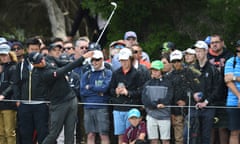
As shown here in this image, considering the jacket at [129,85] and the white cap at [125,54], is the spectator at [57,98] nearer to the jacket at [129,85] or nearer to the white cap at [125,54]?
the jacket at [129,85]

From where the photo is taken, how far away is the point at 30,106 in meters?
12.5

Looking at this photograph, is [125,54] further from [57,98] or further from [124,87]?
[57,98]

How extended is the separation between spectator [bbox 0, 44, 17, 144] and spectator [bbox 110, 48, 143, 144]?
206cm

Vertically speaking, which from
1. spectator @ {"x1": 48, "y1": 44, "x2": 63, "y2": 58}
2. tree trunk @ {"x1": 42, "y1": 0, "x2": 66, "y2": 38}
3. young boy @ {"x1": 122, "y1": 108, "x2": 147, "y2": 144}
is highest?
tree trunk @ {"x1": 42, "y1": 0, "x2": 66, "y2": 38}

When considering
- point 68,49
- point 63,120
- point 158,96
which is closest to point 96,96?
point 63,120

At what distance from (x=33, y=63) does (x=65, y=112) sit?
103 cm

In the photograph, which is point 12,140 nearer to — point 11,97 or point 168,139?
point 11,97

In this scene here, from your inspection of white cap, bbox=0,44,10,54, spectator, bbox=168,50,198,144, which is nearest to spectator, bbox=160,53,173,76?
spectator, bbox=168,50,198,144

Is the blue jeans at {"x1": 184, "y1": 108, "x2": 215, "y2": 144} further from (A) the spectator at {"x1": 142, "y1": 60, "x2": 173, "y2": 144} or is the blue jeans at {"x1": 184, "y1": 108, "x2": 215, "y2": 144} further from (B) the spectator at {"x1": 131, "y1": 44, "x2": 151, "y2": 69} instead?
(B) the spectator at {"x1": 131, "y1": 44, "x2": 151, "y2": 69}

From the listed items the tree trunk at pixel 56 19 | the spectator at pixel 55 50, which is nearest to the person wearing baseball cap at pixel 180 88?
the spectator at pixel 55 50

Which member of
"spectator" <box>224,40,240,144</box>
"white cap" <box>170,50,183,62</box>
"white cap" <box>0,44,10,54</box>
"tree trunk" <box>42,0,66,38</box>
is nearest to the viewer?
"spectator" <box>224,40,240,144</box>

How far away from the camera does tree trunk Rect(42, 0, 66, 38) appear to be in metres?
24.0

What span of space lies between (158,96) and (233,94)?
1.31 meters

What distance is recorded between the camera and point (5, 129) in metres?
13.1
